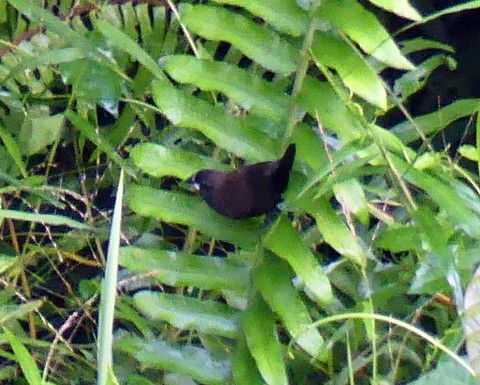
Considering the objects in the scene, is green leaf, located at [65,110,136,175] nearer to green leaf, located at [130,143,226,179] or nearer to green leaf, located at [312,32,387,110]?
green leaf, located at [130,143,226,179]

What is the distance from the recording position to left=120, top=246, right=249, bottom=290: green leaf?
2.81 ft

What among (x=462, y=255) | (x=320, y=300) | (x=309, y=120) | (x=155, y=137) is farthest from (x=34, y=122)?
(x=462, y=255)

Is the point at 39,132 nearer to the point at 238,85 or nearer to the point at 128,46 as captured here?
the point at 128,46

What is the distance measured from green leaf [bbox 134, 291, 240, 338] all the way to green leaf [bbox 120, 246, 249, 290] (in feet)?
0.06

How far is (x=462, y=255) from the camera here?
0.74m

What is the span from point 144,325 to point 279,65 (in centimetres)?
35

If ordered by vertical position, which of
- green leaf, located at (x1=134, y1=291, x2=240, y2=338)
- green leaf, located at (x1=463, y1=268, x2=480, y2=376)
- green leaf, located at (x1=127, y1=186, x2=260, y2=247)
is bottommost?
green leaf, located at (x1=134, y1=291, x2=240, y2=338)

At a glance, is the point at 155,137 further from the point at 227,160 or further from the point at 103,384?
the point at 103,384

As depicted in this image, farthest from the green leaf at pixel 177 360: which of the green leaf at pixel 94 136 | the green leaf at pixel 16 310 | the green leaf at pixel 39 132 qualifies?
the green leaf at pixel 39 132

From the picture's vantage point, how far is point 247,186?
33.4 inches

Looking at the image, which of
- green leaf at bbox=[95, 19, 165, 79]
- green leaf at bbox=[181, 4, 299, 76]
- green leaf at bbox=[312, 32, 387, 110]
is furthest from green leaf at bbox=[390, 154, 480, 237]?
green leaf at bbox=[95, 19, 165, 79]

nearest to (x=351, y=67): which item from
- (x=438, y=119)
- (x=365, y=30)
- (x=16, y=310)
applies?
(x=365, y=30)

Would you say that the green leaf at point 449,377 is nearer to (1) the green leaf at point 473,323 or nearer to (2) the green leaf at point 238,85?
(1) the green leaf at point 473,323

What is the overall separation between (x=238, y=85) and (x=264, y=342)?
0.28 metres
